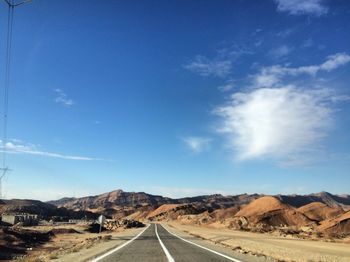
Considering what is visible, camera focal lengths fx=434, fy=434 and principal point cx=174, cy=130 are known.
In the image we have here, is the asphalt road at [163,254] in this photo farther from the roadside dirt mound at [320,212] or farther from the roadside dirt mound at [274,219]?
the roadside dirt mound at [320,212]

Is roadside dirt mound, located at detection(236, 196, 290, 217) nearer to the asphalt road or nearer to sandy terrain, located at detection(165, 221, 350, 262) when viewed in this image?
sandy terrain, located at detection(165, 221, 350, 262)

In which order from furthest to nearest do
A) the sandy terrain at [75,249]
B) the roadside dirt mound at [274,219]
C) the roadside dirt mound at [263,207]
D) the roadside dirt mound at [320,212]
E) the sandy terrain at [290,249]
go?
Answer: the roadside dirt mound at [263,207]
the roadside dirt mound at [320,212]
the roadside dirt mound at [274,219]
the sandy terrain at [290,249]
the sandy terrain at [75,249]

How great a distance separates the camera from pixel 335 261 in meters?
23.6

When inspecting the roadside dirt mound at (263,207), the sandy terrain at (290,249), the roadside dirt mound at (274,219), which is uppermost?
the roadside dirt mound at (263,207)

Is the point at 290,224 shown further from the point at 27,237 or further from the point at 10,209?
the point at 10,209

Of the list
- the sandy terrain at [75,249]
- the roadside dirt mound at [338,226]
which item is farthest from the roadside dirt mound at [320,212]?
the sandy terrain at [75,249]

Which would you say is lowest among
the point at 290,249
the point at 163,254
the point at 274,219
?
the point at 290,249

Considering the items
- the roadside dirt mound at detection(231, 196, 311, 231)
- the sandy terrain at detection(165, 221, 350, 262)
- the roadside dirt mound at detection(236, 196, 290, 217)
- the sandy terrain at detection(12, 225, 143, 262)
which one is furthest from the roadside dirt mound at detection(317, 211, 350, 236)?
the sandy terrain at detection(12, 225, 143, 262)

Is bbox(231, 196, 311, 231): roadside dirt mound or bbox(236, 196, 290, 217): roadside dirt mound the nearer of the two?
bbox(231, 196, 311, 231): roadside dirt mound

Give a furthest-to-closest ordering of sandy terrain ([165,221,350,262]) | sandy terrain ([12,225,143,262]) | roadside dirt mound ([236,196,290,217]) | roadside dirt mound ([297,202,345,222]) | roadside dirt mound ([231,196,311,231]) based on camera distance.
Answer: roadside dirt mound ([236,196,290,217]), roadside dirt mound ([297,202,345,222]), roadside dirt mound ([231,196,311,231]), sandy terrain ([165,221,350,262]), sandy terrain ([12,225,143,262])

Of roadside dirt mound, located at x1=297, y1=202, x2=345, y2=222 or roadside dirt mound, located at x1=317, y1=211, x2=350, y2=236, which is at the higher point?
roadside dirt mound, located at x1=297, y1=202, x2=345, y2=222

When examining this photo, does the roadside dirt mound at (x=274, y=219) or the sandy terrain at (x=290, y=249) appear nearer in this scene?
the sandy terrain at (x=290, y=249)

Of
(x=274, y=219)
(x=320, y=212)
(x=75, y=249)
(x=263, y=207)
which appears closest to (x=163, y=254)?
(x=75, y=249)

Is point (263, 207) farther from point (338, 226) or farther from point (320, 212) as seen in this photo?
point (338, 226)
